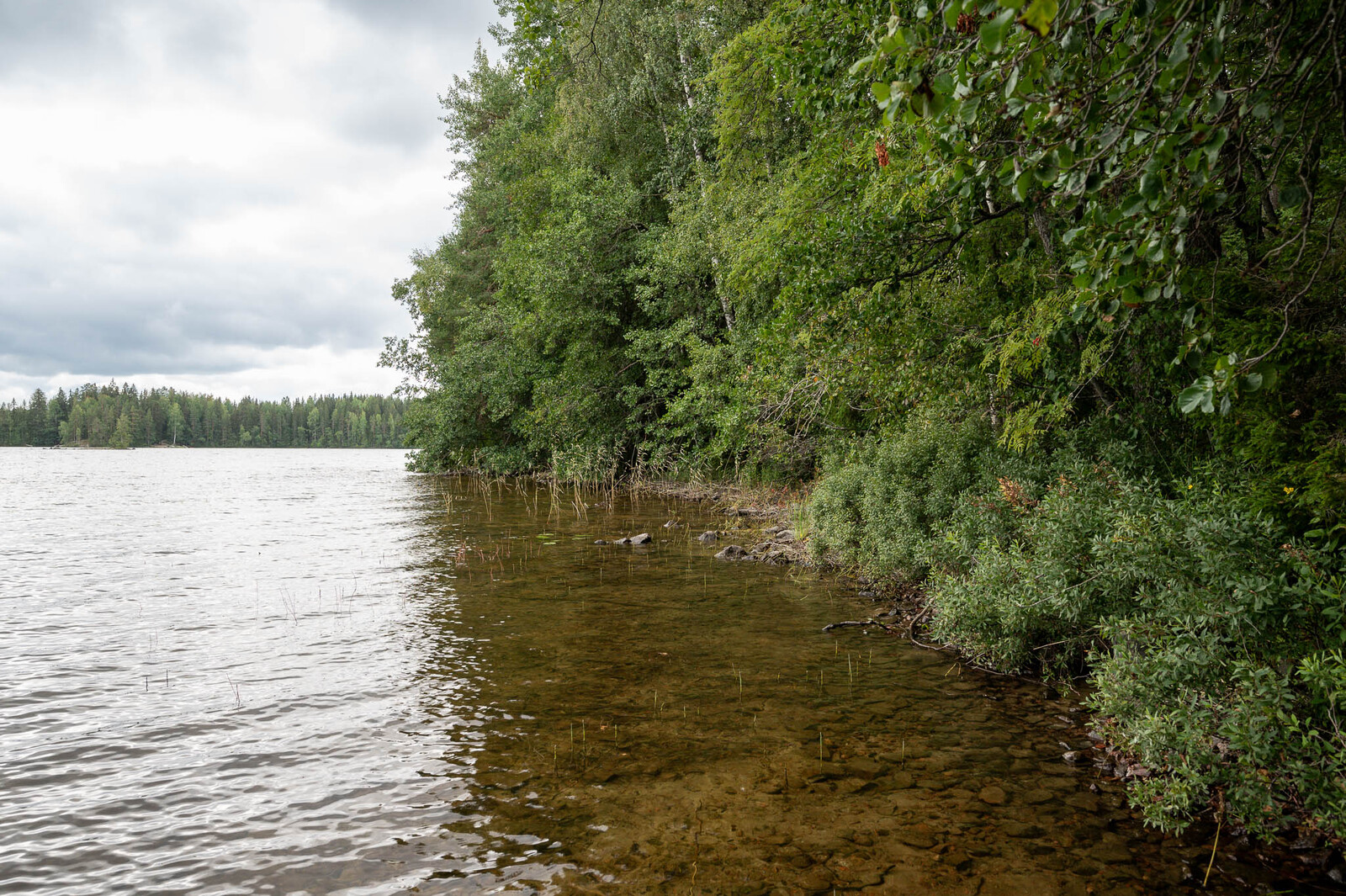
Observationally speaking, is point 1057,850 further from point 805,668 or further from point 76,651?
point 76,651

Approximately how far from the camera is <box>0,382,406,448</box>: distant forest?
5443 inches

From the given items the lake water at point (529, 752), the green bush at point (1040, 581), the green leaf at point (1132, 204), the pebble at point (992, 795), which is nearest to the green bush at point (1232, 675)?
the lake water at point (529, 752)

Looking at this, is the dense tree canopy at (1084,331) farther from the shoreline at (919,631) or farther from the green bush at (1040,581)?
the shoreline at (919,631)

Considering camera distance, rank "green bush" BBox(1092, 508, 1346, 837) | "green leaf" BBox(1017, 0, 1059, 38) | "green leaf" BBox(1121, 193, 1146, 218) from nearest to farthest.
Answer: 1. "green leaf" BBox(1017, 0, 1059, 38)
2. "green leaf" BBox(1121, 193, 1146, 218)
3. "green bush" BBox(1092, 508, 1346, 837)

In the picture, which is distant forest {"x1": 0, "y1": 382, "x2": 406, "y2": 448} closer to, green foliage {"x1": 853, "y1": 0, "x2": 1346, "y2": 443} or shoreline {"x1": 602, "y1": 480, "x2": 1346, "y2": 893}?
shoreline {"x1": 602, "y1": 480, "x2": 1346, "y2": 893}

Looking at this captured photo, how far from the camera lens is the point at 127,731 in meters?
6.39

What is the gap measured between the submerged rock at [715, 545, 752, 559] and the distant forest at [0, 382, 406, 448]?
125295 mm

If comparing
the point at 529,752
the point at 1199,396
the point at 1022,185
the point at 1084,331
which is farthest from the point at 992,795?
the point at 1084,331

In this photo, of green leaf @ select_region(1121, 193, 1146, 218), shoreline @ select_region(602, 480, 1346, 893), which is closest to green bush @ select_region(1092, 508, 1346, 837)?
shoreline @ select_region(602, 480, 1346, 893)

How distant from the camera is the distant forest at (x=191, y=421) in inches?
5443

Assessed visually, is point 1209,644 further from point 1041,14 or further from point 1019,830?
point 1041,14

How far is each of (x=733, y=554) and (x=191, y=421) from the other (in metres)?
175

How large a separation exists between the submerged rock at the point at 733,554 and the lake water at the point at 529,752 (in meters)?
2.12

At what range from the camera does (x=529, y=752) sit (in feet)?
19.2
